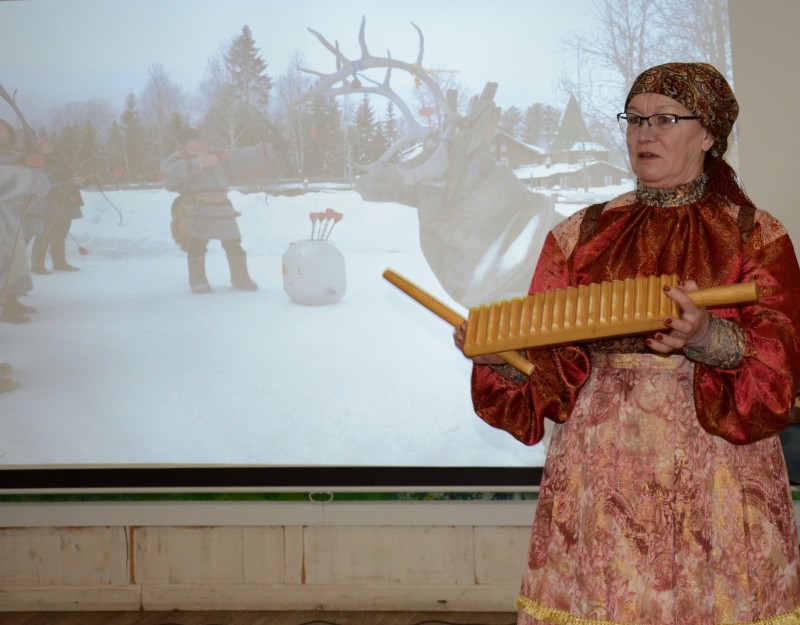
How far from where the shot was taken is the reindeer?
11.0 feet

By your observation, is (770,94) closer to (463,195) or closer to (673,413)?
(463,195)

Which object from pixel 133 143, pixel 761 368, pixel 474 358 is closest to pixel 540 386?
pixel 474 358

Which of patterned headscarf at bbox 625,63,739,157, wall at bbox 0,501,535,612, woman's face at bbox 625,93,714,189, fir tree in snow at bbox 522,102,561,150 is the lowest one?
wall at bbox 0,501,535,612

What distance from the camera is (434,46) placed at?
3342 millimetres

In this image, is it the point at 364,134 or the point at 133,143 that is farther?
the point at 133,143

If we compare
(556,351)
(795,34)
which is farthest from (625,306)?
(795,34)

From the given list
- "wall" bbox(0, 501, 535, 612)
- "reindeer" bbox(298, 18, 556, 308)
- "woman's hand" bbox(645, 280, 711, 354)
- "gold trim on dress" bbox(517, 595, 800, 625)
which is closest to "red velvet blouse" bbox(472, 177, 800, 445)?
"woman's hand" bbox(645, 280, 711, 354)

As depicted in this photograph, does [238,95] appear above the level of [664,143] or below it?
above

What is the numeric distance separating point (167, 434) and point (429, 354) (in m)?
0.99

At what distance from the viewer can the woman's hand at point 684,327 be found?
1396 millimetres

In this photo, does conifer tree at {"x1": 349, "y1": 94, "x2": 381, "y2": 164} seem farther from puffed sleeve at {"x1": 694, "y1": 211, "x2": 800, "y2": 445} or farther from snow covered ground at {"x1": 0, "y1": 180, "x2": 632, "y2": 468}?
puffed sleeve at {"x1": 694, "y1": 211, "x2": 800, "y2": 445}

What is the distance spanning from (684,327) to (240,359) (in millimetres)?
2250

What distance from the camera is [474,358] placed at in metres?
1.63

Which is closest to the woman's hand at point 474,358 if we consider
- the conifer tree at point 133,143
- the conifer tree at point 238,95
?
the conifer tree at point 238,95
